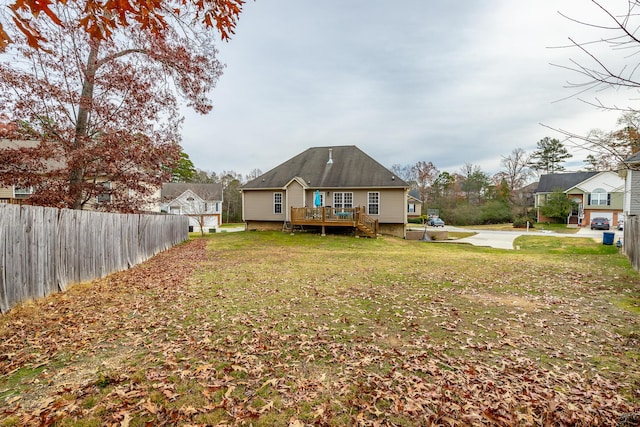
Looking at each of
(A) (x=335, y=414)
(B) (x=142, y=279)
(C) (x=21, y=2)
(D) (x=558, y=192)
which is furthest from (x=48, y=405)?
(D) (x=558, y=192)

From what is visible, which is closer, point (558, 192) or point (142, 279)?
point (142, 279)

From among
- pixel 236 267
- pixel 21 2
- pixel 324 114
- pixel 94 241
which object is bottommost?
pixel 236 267

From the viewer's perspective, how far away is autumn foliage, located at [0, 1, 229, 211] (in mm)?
8531

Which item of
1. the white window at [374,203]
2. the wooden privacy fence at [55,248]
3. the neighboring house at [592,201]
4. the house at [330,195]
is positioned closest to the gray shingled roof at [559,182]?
→ the neighboring house at [592,201]

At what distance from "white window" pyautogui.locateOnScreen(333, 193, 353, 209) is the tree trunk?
15246 millimetres

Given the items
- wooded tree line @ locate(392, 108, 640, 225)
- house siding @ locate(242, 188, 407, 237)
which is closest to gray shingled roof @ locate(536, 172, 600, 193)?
wooded tree line @ locate(392, 108, 640, 225)

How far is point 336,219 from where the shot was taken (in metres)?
19.6

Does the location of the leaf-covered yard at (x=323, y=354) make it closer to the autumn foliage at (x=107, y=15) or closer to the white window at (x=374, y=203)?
the autumn foliage at (x=107, y=15)

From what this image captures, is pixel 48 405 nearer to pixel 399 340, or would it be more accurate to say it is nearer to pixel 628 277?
pixel 399 340

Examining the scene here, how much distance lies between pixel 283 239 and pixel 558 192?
36571 millimetres

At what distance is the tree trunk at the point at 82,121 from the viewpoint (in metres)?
9.34

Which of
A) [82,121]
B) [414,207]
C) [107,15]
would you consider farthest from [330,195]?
[414,207]

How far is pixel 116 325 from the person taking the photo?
4.88 metres

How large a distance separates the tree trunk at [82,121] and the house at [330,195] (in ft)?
41.3
